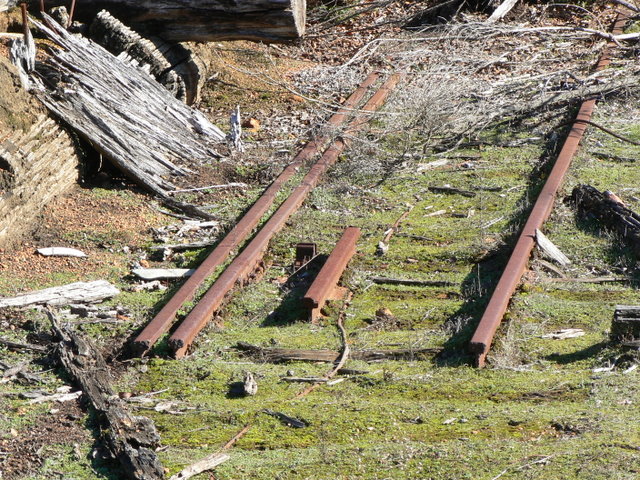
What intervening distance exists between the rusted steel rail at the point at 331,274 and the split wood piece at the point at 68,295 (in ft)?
5.25

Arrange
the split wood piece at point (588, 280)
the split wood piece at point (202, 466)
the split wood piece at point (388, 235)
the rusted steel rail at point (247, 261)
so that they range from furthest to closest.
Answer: the split wood piece at point (388, 235)
the split wood piece at point (588, 280)
the rusted steel rail at point (247, 261)
the split wood piece at point (202, 466)

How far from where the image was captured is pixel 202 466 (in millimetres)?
5445

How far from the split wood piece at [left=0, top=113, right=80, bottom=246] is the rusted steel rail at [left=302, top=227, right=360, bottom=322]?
9.16 feet

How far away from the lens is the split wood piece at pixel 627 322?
21.3ft

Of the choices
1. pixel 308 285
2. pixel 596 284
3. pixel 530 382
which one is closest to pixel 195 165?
pixel 308 285

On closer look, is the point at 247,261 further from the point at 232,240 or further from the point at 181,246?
the point at 181,246

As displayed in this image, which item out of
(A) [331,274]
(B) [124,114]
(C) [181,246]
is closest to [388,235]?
(A) [331,274]

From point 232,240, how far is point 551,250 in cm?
269

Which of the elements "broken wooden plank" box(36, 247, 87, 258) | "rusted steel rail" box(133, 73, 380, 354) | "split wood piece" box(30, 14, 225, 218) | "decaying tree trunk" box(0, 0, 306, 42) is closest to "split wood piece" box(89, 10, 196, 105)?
"decaying tree trunk" box(0, 0, 306, 42)

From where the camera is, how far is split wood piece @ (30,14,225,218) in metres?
9.94

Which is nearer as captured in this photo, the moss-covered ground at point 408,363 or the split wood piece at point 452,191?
the moss-covered ground at point 408,363

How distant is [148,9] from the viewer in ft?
39.7

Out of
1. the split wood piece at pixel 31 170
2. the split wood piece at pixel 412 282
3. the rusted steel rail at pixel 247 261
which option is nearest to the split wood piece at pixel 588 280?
the split wood piece at pixel 412 282

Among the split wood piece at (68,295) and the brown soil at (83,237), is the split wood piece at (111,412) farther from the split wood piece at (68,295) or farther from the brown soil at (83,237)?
the brown soil at (83,237)
